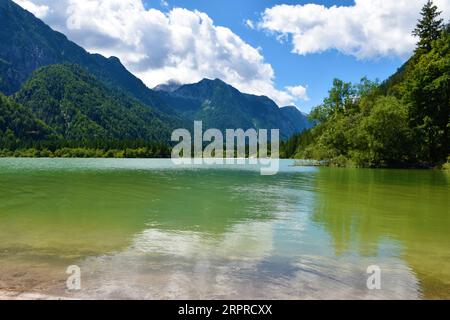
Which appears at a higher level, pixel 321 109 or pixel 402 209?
pixel 321 109

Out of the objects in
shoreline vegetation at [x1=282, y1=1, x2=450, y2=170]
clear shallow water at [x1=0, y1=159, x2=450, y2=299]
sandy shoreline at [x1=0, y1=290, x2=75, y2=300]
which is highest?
shoreline vegetation at [x1=282, y1=1, x2=450, y2=170]

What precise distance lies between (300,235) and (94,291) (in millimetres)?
9128

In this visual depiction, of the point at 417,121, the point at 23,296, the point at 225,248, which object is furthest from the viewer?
the point at 417,121

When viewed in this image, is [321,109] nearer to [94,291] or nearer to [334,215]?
[334,215]

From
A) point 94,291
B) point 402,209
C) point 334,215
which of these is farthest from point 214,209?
point 94,291

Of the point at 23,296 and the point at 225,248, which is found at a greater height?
the point at 23,296

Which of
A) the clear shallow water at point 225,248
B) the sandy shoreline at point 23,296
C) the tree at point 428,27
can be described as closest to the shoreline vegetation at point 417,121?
the tree at point 428,27

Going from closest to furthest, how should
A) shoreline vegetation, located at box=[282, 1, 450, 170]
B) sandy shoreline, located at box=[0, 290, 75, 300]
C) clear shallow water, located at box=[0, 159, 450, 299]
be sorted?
sandy shoreline, located at box=[0, 290, 75, 300], clear shallow water, located at box=[0, 159, 450, 299], shoreline vegetation, located at box=[282, 1, 450, 170]

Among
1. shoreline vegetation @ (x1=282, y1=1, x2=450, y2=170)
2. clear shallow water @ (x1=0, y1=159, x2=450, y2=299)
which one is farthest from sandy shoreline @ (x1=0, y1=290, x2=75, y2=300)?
shoreline vegetation @ (x1=282, y1=1, x2=450, y2=170)

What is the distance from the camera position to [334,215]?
21.0 metres

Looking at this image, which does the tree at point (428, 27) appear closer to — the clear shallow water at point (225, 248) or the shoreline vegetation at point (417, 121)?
the shoreline vegetation at point (417, 121)

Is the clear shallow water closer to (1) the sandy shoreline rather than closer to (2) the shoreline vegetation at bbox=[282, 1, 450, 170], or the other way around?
(1) the sandy shoreline

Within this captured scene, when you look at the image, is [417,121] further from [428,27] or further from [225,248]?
[225,248]

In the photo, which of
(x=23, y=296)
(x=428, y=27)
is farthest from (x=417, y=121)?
(x=23, y=296)
